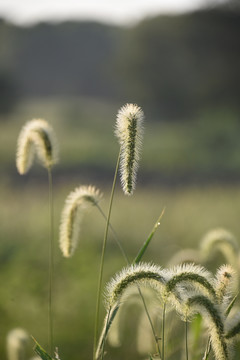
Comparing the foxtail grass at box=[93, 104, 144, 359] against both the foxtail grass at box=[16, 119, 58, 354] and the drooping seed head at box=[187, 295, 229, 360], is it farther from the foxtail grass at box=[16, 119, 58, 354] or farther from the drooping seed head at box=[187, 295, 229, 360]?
the foxtail grass at box=[16, 119, 58, 354]

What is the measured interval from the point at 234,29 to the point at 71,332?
996 inches

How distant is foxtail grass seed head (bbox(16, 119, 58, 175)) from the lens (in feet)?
7.74

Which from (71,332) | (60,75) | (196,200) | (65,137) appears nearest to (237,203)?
(196,200)

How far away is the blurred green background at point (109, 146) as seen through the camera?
6496 mm

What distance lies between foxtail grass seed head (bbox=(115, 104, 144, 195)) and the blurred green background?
2794 mm

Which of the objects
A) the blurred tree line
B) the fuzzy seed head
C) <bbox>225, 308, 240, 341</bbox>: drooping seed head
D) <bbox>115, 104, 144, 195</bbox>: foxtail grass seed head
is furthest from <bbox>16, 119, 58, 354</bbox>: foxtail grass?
the blurred tree line

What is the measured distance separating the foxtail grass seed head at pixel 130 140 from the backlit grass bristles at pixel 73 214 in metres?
0.32

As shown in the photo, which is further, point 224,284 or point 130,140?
point 130,140

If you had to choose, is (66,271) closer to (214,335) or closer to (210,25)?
(214,335)

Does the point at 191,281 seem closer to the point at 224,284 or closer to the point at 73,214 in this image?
the point at 224,284

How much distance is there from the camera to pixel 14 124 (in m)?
23.9

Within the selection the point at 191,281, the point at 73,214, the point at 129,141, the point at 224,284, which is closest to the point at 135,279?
the point at 191,281

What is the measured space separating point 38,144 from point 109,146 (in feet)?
59.7

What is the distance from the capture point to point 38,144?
2.40 m
